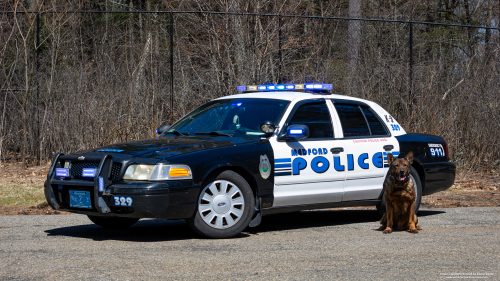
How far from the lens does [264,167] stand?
6926mm

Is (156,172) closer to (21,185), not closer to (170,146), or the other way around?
(170,146)

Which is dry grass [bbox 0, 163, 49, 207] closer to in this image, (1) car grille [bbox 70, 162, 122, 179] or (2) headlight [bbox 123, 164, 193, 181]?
(1) car grille [bbox 70, 162, 122, 179]

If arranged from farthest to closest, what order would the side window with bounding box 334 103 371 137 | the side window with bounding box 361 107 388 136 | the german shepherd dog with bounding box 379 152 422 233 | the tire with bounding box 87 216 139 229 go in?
the side window with bounding box 361 107 388 136 → the side window with bounding box 334 103 371 137 → the tire with bounding box 87 216 139 229 → the german shepherd dog with bounding box 379 152 422 233

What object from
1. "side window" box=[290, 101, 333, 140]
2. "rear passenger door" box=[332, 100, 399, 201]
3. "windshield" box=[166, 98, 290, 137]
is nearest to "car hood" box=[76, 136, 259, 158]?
"windshield" box=[166, 98, 290, 137]

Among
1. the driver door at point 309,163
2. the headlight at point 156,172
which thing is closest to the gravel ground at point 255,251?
the driver door at point 309,163

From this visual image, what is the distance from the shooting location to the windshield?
291 inches

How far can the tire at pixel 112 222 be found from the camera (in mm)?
7285

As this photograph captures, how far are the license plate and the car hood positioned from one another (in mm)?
482

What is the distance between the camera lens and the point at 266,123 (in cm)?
706

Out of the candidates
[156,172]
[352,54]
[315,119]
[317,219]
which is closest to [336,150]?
[315,119]

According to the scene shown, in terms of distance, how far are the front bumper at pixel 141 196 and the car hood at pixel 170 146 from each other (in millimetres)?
315

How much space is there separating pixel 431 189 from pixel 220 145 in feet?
10.8

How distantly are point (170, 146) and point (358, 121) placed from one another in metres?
2.53

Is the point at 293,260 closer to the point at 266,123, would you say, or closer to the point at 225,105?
the point at 266,123
